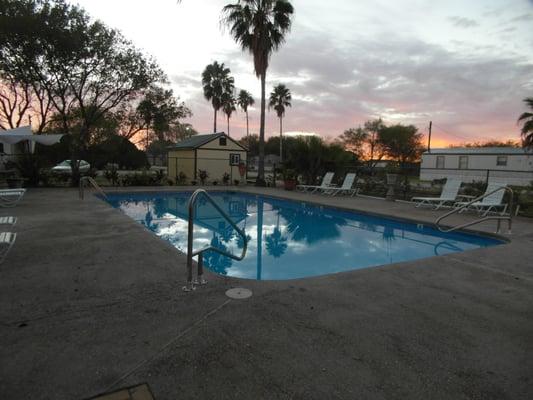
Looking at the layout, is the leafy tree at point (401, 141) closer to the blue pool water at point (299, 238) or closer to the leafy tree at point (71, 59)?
the leafy tree at point (71, 59)

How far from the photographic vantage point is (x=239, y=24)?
17.3 m

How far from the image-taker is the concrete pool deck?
6.46ft

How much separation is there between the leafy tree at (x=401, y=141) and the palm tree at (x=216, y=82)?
77.0 ft

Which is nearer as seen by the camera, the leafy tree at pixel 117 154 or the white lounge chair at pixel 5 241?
the white lounge chair at pixel 5 241

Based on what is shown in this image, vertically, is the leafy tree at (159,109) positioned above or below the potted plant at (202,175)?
above

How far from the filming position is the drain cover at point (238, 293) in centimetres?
323

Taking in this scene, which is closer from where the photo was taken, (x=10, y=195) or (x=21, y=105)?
(x=10, y=195)

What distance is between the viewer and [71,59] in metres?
13.8

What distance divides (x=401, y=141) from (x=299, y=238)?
1599 inches

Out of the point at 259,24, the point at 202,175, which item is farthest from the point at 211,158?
the point at 259,24

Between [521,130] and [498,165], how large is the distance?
9.52 metres

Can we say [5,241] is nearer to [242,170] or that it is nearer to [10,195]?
[10,195]

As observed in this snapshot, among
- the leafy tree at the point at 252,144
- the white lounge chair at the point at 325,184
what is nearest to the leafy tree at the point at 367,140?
the leafy tree at the point at 252,144

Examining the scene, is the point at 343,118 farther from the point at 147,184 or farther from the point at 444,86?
the point at 147,184
